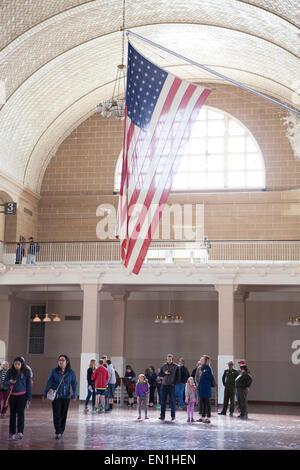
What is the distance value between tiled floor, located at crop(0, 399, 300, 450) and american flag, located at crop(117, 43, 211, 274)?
3336 mm

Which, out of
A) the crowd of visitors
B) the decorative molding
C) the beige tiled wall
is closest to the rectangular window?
the beige tiled wall

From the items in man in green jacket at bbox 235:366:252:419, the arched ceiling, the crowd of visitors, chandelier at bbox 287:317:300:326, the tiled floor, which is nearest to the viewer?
the tiled floor

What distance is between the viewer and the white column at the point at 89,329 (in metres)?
23.7

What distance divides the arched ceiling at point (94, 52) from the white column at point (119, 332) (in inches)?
278

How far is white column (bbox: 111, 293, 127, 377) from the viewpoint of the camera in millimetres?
26984

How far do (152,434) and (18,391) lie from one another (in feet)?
9.82

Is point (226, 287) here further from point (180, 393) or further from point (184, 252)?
point (180, 393)

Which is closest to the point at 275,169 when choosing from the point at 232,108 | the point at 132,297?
the point at 232,108

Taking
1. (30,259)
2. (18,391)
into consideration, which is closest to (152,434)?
(18,391)

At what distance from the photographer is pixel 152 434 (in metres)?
12.4

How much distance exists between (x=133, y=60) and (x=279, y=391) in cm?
1905

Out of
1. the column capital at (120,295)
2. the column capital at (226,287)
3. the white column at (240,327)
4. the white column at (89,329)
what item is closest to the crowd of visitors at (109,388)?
the white column at (89,329)

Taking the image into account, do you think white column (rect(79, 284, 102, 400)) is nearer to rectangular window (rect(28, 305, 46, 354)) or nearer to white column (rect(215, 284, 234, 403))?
white column (rect(215, 284, 234, 403))
